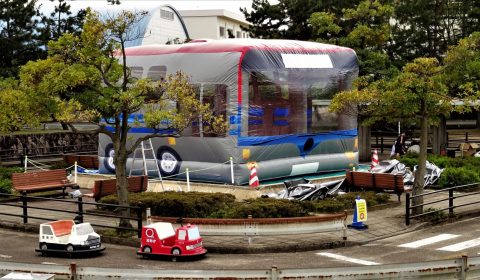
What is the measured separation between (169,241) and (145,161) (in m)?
11.8

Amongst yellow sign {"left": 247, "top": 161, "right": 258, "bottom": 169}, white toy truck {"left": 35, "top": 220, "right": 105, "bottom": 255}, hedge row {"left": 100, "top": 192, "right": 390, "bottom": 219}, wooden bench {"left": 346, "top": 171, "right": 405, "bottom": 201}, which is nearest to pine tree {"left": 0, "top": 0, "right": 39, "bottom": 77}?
yellow sign {"left": 247, "top": 161, "right": 258, "bottom": 169}

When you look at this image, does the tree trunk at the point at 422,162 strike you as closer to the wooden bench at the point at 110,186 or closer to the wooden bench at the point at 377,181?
the wooden bench at the point at 377,181

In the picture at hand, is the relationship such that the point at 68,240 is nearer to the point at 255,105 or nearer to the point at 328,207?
the point at 328,207

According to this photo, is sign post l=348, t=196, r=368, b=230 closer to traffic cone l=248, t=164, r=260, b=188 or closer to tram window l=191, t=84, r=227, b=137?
traffic cone l=248, t=164, r=260, b=188

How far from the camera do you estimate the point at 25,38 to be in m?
43.2

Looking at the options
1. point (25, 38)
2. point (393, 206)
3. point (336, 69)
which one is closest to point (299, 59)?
point (336, 69)

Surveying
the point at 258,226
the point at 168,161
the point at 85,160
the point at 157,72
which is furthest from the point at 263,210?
the point at 85,160

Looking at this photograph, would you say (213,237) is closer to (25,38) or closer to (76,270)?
(76,270)

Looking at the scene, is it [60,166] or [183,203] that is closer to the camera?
[183,203]

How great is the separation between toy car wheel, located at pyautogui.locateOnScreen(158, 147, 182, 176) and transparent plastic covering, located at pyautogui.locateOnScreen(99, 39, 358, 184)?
0.13 feet

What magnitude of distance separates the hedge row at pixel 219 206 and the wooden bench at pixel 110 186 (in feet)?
1.54

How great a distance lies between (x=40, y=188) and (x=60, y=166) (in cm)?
901

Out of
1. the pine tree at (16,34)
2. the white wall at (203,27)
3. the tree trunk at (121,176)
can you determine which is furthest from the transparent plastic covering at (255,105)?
the white wall at (203,27)

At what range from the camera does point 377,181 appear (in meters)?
26.5
